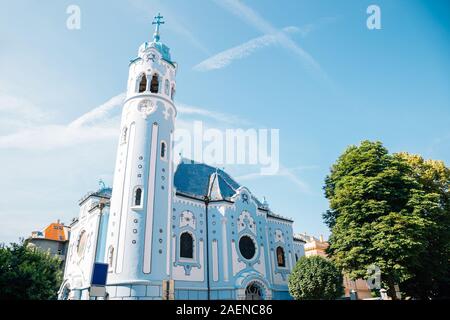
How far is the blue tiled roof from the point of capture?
31.5 metres

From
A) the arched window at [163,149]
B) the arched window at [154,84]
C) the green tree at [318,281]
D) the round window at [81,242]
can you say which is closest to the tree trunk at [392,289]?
the green tree at [318,281]

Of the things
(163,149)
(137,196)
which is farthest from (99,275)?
(163,149)

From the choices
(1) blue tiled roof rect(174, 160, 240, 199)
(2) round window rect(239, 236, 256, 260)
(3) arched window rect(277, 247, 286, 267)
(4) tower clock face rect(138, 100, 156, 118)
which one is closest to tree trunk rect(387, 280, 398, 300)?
(2) round window rect(239, 236, 256, 260)

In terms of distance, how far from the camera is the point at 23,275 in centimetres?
1867

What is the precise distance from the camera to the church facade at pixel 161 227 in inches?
870

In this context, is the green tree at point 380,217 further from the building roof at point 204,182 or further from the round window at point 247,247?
the building roof at point 204,182

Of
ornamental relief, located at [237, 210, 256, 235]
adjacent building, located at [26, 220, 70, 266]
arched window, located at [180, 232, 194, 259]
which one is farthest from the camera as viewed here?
adjacent building, located at [26, 220, 70, 266]

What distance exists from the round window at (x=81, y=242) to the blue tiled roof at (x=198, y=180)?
9.73 m

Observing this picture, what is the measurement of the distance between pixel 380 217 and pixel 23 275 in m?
24.1

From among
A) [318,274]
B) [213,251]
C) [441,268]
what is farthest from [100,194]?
[441,268]

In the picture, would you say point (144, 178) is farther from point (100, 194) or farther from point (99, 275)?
point (99, 275)

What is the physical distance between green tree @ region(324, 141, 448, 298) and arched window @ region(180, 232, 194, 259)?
12.1 m

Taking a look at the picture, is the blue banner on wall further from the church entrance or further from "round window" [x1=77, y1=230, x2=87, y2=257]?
the church entrance
